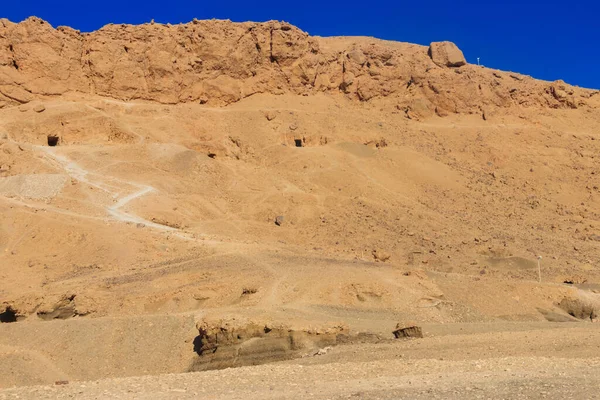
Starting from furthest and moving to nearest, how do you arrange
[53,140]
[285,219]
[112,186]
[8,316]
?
[53,140] < [112,186] < [285,219] < [8,316]

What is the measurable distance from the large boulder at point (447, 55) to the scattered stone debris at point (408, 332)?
28483 millimetres

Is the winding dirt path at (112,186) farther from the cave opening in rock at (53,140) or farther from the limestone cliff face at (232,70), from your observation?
the limestone cliff face at (232,70)

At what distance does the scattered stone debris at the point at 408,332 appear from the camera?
1095 centimetres

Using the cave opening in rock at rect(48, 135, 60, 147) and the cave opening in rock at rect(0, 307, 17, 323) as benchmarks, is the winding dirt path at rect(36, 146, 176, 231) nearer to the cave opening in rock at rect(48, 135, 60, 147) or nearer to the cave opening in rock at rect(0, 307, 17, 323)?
the cave opening in rock at rect(48, 135, 60, 147)

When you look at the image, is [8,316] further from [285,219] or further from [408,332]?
[285,219]

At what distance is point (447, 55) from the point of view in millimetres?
36688

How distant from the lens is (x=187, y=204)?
2370 centimetres

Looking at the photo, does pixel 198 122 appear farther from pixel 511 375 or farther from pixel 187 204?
pixel 511 375

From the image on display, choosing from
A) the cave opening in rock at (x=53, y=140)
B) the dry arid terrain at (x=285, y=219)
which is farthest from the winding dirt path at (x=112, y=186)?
the cave opening in rock at (x=53, y=140)

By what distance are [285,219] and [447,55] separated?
1876cm

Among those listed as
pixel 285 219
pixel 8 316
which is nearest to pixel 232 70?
pixel 285 219

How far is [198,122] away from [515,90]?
62.2 feet

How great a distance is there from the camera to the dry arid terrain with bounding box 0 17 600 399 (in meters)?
9.63

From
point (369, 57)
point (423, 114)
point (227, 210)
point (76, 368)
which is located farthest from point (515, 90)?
point (76, 368)
